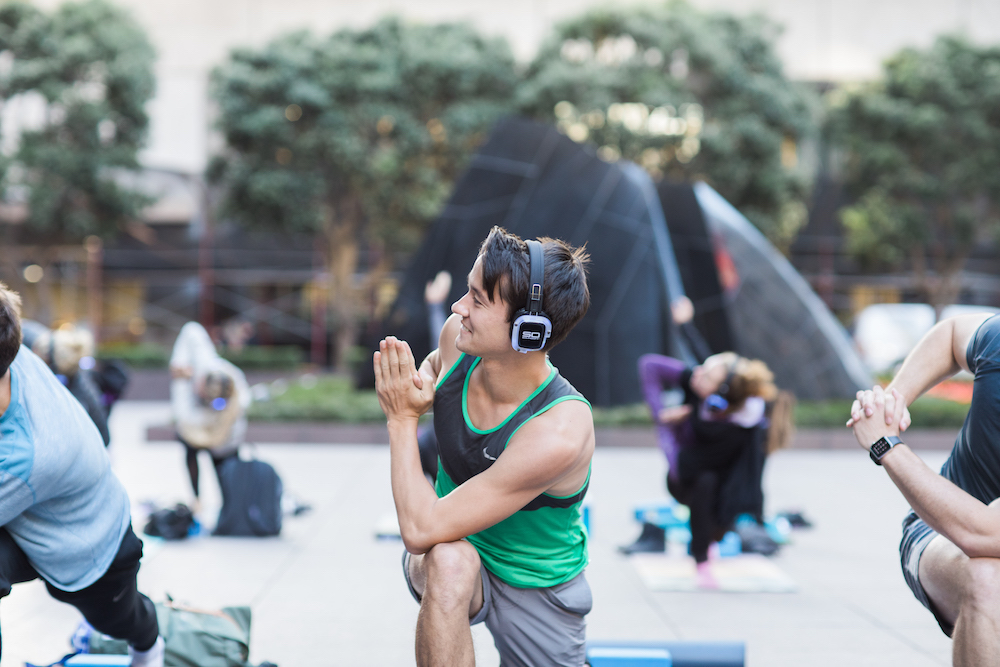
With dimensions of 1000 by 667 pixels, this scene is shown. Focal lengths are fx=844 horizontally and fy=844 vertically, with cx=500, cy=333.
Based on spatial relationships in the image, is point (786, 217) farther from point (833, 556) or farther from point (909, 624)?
point (909, 624)

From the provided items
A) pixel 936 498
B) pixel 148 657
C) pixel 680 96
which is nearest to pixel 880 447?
pixel 936 498

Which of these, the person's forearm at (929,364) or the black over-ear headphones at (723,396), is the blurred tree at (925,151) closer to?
the black over-ear headphones at (723,396)

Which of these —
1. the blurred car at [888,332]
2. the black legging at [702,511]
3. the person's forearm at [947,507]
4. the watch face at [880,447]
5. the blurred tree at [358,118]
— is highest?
the blurred tree at [358,118]

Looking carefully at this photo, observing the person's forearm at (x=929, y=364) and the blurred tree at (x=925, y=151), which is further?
the blurred tree at (x=925, y=151)

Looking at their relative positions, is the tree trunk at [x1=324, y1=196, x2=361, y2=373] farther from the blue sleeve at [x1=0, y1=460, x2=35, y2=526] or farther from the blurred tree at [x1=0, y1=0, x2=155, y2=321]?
the blue sleeve at [x1=0, y1=460, x2=35, y2=526]

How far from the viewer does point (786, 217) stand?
66.7ft

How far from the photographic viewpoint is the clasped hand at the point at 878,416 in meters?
2.27

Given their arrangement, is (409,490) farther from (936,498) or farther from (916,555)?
(916,555)

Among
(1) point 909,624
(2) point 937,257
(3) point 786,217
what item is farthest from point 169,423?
(2) point 937,257

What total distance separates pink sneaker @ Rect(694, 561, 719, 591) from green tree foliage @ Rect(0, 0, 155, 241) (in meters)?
16.3

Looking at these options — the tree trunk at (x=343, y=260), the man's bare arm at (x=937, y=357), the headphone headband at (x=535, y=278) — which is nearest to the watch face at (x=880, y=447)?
the man's bare arm at (x=937, y=357)

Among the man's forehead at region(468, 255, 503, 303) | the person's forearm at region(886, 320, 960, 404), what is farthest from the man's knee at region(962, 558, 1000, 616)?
the man's forehead at region(468, 255, 503, 303)

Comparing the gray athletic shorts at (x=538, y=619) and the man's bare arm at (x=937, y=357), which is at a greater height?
the man's bare arm at (x=937, y=357)

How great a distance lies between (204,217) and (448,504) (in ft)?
79.1
